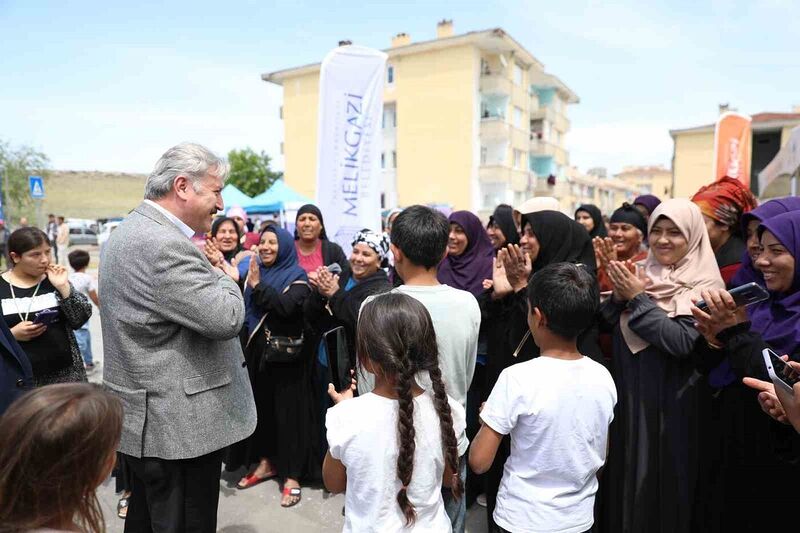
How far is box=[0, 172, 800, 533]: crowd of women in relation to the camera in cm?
208

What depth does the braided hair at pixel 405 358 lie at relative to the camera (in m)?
1.54

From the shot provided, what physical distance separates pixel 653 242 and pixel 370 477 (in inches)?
74.7

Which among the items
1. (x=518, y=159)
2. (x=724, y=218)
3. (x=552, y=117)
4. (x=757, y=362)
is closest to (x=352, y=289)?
(x=757, y=362)

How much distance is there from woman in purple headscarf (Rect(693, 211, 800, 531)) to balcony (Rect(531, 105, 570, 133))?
33.3m

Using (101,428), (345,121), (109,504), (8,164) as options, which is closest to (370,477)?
(101,428)

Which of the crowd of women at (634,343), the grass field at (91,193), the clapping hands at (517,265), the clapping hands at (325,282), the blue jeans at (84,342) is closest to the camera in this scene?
the crowd of women at (634,343)

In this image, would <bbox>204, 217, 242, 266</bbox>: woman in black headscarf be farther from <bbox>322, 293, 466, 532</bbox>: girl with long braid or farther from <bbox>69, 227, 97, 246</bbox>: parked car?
<bbox>69, 227, 97, 246</bbox>: parked car

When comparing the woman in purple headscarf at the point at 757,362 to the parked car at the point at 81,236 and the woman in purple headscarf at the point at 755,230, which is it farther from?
the parked car at the point at 81,236

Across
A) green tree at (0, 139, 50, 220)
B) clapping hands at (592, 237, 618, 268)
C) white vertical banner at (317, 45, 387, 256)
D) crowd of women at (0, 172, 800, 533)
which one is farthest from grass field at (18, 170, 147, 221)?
clapping hands at (592, 237, 618, 268)

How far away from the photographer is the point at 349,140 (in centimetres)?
543

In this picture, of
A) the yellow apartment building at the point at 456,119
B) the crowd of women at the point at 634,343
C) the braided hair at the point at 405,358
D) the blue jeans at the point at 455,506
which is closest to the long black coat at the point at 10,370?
the crowd of women at the point at 634,343

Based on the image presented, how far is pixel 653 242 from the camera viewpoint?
262 centimetres

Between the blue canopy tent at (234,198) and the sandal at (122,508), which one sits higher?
the blue canopy tent at (234,198)

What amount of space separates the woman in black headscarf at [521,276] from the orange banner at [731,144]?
326 inches
